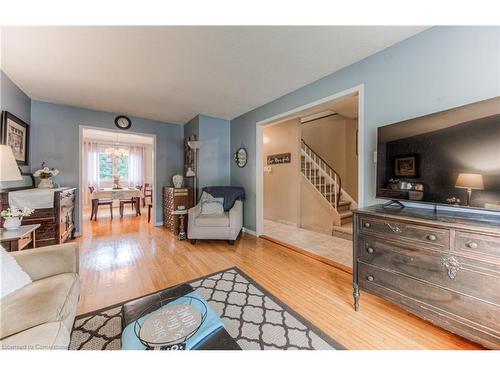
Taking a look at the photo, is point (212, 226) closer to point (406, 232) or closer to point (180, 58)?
point (180, 58)

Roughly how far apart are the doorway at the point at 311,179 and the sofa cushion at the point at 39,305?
101 inches

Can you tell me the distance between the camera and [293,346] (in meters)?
1.27

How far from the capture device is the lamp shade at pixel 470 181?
4.11ft

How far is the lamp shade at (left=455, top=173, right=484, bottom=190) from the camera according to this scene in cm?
125

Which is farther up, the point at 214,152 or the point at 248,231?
the point at 214,152

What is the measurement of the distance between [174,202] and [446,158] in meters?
3.92

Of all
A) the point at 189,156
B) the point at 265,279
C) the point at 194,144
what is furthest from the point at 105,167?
the point at 265,279

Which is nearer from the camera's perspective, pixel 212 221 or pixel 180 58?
pixel 180 58

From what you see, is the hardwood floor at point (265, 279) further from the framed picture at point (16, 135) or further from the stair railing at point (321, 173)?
the stair railing at point (321, 173)

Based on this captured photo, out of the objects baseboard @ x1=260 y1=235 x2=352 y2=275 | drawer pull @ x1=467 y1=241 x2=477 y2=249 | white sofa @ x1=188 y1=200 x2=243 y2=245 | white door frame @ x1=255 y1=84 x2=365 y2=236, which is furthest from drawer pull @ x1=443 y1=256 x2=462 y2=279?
white sofa @ x1=188 y1=200 x2=243 y2=245

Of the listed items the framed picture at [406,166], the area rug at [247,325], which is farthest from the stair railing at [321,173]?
the area rug at [247,325]

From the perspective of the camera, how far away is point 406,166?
64.2 inches

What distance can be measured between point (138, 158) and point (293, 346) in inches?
318

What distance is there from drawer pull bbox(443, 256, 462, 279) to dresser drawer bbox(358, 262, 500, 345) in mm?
112
